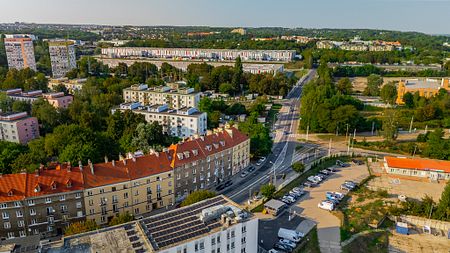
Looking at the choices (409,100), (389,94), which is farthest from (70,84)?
(409,100)

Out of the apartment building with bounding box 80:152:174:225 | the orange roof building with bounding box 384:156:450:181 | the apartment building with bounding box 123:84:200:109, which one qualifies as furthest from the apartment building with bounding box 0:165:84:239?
the apartment building with bounding box 123:84:200:109

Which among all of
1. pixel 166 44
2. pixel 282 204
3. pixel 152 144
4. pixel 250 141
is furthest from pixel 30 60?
pixel 282 204

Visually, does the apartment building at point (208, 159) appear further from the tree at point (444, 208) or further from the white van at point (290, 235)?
the tree at point (444, 208)

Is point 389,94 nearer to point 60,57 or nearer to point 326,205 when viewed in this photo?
point 326,205

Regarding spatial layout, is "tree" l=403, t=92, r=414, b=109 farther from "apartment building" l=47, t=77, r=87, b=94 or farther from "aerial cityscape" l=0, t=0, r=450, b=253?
"apartment building" l=47, t=77, r=87, b=94

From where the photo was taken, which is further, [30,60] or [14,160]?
[30,60]

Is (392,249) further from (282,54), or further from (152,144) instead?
(282,54)
